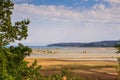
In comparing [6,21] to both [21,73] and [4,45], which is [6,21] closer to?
[4,45]

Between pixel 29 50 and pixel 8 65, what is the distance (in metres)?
0.99

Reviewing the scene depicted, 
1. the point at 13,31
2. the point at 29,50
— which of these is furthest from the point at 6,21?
the point at 29,50

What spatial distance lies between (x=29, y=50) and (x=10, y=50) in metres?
0.81

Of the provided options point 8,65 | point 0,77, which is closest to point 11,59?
point 8,65

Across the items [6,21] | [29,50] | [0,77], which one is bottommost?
[0,77]

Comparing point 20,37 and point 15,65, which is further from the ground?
point 20,37

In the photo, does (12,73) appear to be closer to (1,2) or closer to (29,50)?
(29,50)

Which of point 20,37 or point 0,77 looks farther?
point 20,37

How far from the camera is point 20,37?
43.8 ft

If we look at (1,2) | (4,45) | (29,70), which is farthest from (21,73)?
(1,2)

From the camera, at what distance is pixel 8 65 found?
13.3m

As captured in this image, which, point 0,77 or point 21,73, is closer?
point 0,77

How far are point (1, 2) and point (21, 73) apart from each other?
2738 millimetres

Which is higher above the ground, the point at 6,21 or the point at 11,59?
the point at 6,21
